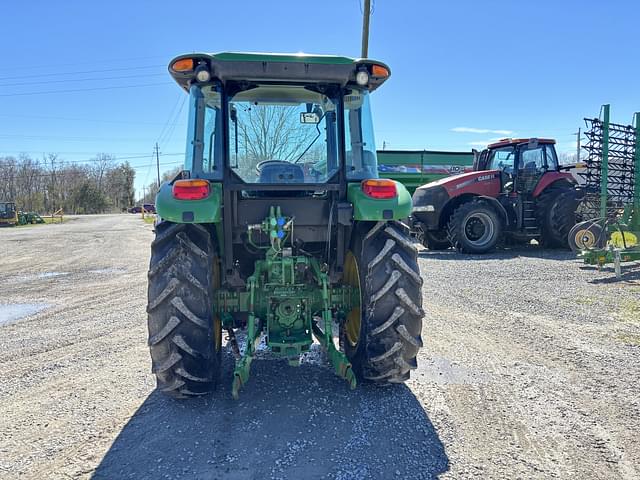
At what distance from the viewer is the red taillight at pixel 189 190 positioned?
10.6 ft

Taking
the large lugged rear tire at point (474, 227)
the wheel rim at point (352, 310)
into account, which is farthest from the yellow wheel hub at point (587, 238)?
the wheel rim at point (352, 310)

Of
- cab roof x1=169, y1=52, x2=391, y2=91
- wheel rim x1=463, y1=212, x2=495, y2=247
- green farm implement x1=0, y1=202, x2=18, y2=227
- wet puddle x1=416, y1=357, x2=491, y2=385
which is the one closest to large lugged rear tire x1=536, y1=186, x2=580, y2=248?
wheel rim x1=463, y1=212, x2=495, y2=247

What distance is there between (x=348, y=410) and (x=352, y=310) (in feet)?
3.06

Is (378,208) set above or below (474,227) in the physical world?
above

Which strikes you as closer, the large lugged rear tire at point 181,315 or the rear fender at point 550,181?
the large lugged rear tire at point 181,315

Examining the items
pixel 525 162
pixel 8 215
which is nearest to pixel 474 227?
pixel 525 162

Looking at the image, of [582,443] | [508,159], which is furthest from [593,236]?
[582,443]

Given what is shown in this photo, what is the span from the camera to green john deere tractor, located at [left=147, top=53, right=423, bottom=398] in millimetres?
3281

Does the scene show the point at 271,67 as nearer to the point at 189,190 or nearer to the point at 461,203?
the point at 189,190

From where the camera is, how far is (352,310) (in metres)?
4.05

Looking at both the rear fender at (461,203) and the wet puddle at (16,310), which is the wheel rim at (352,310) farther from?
the rear fender at (461,203)

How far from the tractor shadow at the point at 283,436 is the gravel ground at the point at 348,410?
1 centimetres

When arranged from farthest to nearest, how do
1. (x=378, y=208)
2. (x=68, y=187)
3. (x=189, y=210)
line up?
1. (x=68, y=187)
2. (x=378, y=208)
3. (x=189, y=210)

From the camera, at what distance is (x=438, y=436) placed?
2980 mm
